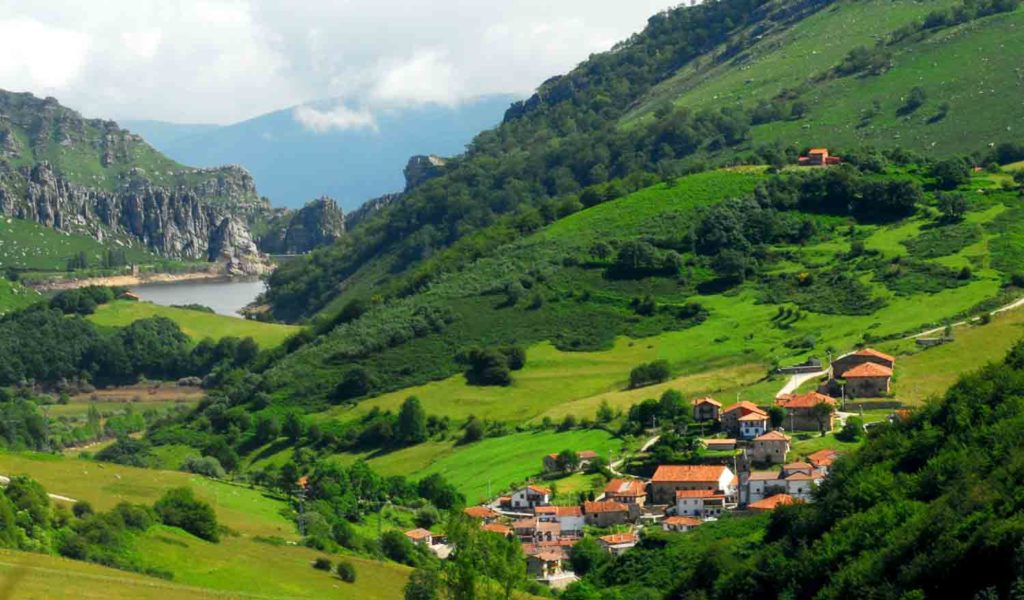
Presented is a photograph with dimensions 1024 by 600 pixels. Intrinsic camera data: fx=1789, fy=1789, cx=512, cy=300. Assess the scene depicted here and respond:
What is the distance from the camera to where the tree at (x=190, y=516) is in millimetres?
58688

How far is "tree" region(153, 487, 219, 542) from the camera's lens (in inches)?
2311

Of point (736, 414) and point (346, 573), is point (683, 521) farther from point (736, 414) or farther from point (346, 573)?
point (346, 573)

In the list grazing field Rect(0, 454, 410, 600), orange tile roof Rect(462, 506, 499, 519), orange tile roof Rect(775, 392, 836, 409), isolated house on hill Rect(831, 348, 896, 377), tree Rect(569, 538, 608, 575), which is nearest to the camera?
grazing field Rect(0, 454, 410, 600)

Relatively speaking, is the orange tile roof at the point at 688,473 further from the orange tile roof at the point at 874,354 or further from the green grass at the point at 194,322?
the green grass at the point at 194,322

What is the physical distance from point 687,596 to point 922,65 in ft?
387

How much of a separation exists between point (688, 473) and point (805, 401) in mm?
7016

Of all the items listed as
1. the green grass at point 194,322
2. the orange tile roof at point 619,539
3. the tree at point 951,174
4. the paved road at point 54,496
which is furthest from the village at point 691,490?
the green grass at point 194,322

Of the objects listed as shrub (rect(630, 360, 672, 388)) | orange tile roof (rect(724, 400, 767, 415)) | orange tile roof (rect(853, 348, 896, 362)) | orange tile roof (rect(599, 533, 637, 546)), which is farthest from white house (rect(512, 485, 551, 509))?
shrub (rect(630, 360, 672, 388))

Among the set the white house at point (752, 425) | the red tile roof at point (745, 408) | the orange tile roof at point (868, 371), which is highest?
the orange tile roof at point (868, 371)

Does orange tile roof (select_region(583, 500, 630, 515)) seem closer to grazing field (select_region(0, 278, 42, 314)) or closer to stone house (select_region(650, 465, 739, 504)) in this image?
stone house (select_region(650, 465, 739, 504))

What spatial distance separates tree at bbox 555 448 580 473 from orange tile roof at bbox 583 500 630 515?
6617 millimetres

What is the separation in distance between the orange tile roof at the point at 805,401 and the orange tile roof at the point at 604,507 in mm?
9257

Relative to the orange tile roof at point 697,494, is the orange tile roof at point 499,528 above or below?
below

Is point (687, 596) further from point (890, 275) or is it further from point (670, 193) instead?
point (670, 193)
